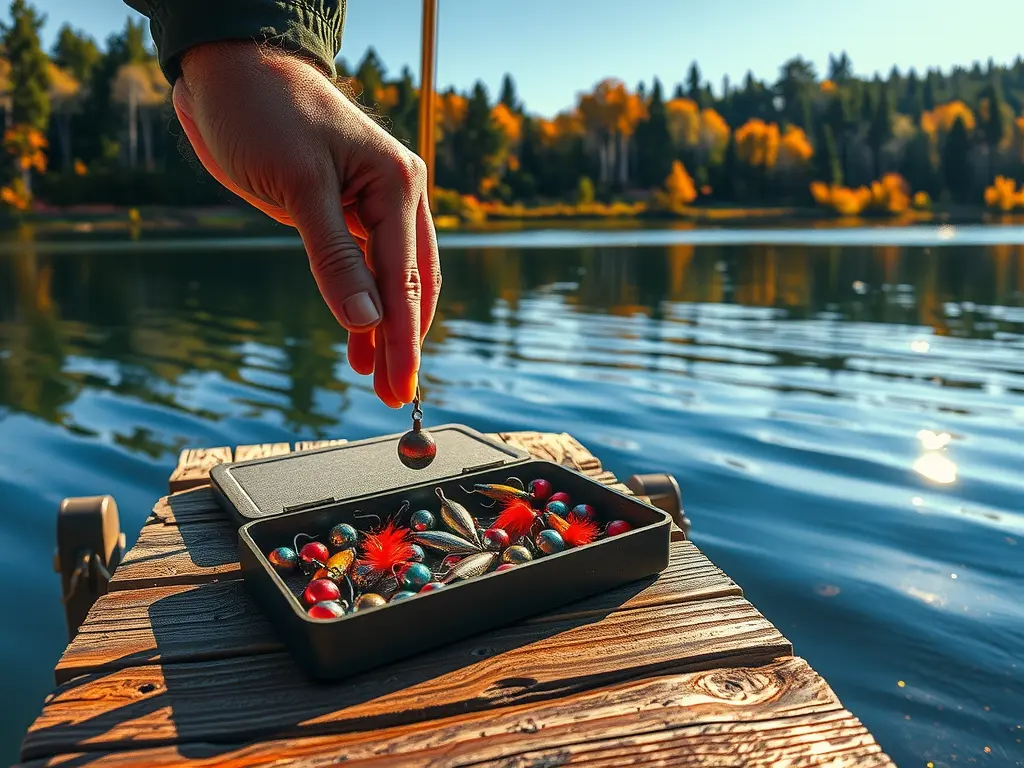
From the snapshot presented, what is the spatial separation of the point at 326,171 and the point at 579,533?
140 cm

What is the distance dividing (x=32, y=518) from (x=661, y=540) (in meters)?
5.63

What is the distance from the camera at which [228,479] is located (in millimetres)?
3422

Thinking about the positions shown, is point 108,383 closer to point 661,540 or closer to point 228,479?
point 228,479

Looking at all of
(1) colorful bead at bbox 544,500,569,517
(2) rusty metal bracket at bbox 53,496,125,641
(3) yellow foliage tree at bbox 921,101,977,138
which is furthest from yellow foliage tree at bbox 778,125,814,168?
(1) colorful bead at bbox 544,500,569,517

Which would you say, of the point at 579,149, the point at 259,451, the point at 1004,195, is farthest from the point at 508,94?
the point at 259,451

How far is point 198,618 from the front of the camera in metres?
2.39

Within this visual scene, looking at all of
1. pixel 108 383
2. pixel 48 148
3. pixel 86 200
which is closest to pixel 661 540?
pixel 108 383

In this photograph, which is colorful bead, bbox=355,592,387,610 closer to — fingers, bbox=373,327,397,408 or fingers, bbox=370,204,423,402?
fingers, bbox=373,327,397,408

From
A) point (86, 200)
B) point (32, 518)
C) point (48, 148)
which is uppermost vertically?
point (48, 148)

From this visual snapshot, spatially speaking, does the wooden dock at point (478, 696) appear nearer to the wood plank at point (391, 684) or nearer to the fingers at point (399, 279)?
the wood plank at point (391, 684)

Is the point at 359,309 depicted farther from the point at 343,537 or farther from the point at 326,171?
the point at 343,537

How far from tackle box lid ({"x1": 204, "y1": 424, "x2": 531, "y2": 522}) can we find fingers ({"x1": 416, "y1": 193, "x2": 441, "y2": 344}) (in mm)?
913

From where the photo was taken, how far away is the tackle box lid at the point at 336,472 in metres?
3.17

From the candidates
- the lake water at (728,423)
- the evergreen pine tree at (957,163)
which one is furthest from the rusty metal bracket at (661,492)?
the evergreen pine tree at (957,163)
